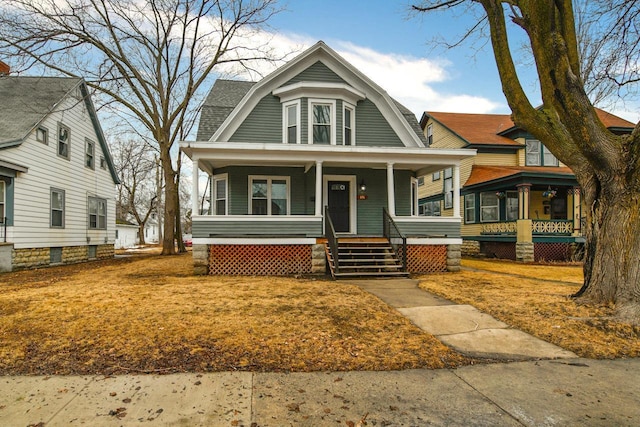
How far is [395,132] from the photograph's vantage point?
529 inches

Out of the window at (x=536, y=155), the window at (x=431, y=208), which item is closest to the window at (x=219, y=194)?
the window at (x=431, y=208)

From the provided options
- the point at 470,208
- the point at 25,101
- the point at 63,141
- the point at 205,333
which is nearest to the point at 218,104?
the point at 63,141

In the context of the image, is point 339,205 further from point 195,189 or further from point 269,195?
point 195,189

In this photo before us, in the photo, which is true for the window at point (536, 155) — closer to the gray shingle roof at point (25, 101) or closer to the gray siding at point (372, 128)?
the gray siding at point (372, 128)

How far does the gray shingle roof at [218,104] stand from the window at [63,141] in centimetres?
613

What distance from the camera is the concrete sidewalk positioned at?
2666 mm

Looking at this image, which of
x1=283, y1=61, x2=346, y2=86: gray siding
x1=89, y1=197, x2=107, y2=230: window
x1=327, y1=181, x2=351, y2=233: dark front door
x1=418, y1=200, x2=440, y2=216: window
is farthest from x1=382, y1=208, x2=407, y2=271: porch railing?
x1=89, y1=197, x2=107, y2=230: window

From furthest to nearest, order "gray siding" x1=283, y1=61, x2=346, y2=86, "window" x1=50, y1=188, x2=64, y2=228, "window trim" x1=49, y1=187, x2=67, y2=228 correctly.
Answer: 1. "window" x1=50, y1=188, x2=64, y2=228
2. "window trim" x1=49, y1=187, x2=67, y2=228
3. "gray siding" x1=283, y1=61, x2=346, y2=86

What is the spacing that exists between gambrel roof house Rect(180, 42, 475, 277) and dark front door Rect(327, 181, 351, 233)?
1.4 inches

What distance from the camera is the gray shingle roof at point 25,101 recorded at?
12.4 meters

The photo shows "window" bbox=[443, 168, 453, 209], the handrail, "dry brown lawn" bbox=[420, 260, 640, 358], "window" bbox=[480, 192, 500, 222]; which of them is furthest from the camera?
"window" bbox=[443, 168, 453, 209]

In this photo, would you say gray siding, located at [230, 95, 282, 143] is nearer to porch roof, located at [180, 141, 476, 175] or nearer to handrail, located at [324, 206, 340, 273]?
porch roof, located at [180, 141, 476, 175]

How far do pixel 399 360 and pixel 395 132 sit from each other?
10.8m

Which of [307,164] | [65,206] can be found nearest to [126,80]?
[65,206]
